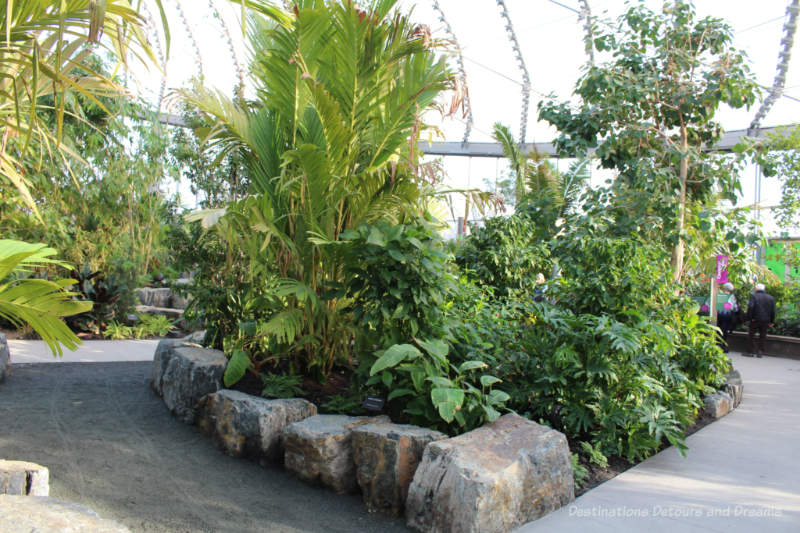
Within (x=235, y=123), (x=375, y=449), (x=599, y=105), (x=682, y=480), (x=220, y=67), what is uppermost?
(x=220, y=67)

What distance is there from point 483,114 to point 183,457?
58.9 ft

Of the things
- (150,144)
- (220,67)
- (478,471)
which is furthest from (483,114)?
(478,471)

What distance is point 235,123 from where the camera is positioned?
404 cm

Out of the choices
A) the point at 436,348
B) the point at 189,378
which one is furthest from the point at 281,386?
the point at 436,348

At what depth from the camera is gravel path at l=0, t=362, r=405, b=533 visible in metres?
2.56

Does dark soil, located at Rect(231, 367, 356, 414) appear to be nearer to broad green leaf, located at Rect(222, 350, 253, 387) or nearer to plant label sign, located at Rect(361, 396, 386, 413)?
broad green leaf, located at Rect(222, 350, 253, 387)

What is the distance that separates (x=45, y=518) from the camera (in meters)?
1.49

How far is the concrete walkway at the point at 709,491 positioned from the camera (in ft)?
8.66

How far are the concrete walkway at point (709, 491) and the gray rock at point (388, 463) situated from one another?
0.62m

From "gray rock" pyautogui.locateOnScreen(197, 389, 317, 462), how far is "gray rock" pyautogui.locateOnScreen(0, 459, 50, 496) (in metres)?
1.37

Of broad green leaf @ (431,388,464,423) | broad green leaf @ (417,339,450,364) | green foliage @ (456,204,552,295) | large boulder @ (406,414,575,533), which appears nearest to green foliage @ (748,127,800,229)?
green foliage @ (456,204,552,295)

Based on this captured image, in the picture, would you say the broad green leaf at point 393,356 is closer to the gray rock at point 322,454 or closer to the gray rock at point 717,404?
the gray rock at point 322,454

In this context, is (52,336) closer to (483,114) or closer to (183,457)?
(183,457)

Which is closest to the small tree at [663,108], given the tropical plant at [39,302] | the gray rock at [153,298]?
the tropical plant at [39,302]
